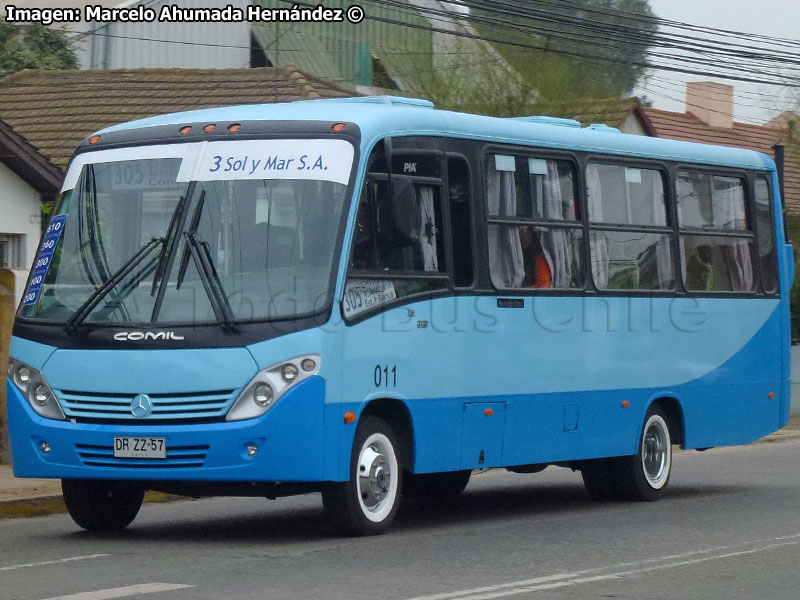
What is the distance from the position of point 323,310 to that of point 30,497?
373 centimetres

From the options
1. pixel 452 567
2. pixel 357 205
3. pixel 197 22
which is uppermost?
pixel 197 22

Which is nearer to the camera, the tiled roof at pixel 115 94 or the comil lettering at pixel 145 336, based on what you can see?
the comil lettering at pixel 145 336

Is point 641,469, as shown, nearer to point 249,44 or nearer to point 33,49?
point 249,44

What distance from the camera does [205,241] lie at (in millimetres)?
10578

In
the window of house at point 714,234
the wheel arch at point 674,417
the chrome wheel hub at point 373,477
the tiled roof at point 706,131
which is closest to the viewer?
the chrome wheel hub at point 373,477

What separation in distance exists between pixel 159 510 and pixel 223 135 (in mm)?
3674

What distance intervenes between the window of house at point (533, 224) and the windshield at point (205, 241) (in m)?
1.92

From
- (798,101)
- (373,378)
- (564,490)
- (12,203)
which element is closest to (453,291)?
(373,378)

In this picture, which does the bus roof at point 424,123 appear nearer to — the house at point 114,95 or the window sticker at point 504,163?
the window sticker at point 504,163

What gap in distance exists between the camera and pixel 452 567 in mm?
9289

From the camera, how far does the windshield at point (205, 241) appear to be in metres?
10.4

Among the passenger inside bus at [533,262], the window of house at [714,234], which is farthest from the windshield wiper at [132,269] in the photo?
the window of house at [714,234]

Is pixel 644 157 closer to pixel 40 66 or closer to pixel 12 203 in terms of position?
pixel 12 203

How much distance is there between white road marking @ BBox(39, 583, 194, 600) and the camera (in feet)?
26.4
